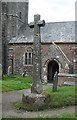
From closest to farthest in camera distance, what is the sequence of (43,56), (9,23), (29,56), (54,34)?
(43,56), (54,34), (29,56), (9,23)

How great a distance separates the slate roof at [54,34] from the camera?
21.2 m

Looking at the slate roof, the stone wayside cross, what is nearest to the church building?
the slate roof

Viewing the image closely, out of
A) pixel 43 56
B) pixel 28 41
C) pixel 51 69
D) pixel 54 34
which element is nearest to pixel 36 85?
pixel 43 56

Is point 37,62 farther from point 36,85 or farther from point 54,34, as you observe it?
point 54,34

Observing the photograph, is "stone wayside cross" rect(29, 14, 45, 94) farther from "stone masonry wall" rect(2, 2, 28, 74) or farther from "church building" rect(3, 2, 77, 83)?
"stone masonry wall" rect(2, 2, 28, 74)

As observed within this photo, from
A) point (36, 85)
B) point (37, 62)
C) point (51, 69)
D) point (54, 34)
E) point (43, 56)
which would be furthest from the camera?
point (54, 34)

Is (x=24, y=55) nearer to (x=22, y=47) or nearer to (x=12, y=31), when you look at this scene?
(x=22, y=47)

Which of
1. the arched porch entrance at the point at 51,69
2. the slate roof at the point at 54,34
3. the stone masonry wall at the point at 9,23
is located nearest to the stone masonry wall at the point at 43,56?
the slate roof at the point at 54,34

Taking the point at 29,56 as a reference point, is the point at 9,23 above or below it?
above

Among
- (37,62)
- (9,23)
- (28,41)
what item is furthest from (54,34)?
(37,62)

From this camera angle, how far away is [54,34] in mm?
22031

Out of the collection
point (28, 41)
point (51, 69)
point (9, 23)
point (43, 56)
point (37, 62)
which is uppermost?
point (9, 23)

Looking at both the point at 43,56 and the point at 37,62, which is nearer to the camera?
the point at 37,62

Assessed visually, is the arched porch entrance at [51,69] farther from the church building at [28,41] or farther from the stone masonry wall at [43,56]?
the stone masonry wall at [43,56]
